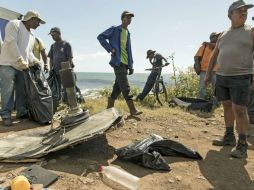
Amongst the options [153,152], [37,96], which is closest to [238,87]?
[153,152]

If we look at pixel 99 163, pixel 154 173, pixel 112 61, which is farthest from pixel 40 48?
pixel 154 173

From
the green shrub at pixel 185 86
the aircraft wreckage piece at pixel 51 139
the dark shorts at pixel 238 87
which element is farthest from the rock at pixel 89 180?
the green shrub at pixel 185 86

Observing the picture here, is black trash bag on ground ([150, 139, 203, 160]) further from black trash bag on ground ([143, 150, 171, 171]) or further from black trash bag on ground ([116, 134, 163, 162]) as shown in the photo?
black trash bag on ground ([143, 150, 171, 171])

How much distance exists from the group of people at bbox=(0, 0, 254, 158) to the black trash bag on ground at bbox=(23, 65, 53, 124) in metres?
0.20

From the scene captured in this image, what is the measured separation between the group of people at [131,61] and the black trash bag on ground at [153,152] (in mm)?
745

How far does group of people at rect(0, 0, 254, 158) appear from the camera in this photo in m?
4.62

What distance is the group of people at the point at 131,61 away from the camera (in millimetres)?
4621

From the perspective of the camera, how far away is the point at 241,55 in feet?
15.2

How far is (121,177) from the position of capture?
3545 mm

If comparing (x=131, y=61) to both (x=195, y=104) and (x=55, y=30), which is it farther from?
(x=195, y=104)

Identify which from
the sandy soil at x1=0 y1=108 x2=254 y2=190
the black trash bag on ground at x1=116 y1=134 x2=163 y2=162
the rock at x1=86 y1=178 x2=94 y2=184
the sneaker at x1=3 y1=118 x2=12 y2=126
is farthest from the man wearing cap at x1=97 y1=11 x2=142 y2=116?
the rock at x1=86 y1=178 x2=94 y2=184

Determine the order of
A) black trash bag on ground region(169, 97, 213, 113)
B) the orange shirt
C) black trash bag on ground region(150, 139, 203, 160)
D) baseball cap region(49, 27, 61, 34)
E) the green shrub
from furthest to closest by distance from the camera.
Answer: the green shrub
the orange shirt
black trash bag on ground region(169, 97, 213, 113)
baseball cap region(49, 27, 61, 34)
black trash bag on ground region(150, 139, 203, 160)

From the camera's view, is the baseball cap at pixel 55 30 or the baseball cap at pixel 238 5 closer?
the baseball cap at pixel 238 5

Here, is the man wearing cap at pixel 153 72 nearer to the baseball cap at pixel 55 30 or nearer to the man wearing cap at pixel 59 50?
the man wearing cap at pixel 59 50
